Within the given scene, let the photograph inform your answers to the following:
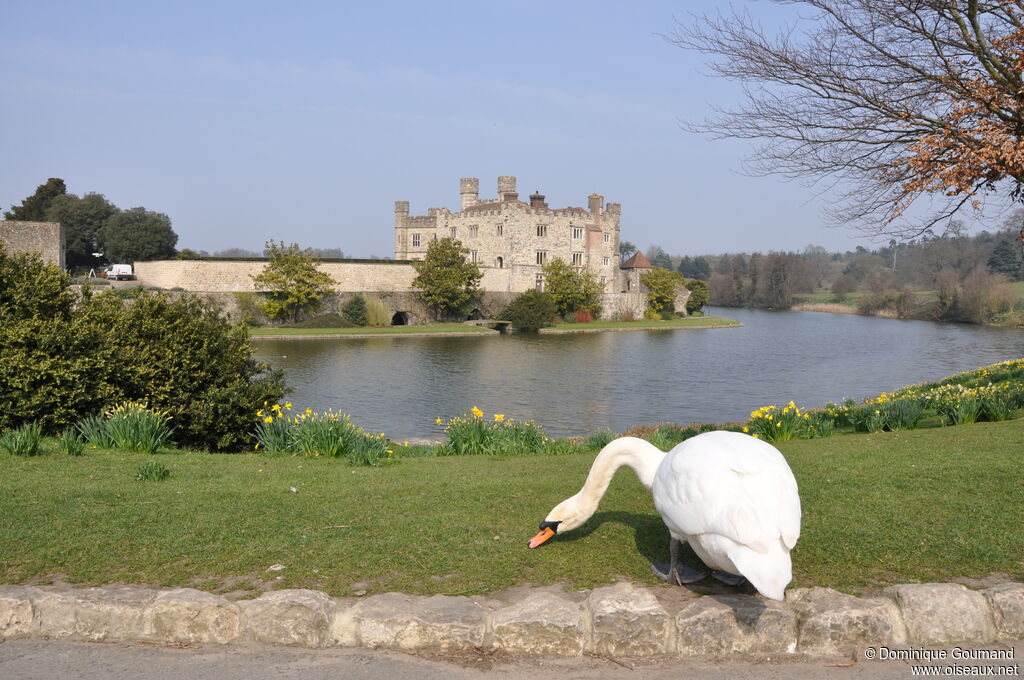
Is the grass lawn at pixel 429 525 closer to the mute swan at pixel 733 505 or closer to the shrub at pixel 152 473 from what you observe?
the shrub at pixel 152 473

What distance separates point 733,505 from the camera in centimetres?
400

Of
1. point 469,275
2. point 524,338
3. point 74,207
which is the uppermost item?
point 74,207

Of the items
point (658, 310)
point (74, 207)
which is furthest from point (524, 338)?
point (74, 207)

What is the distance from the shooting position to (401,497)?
6859 mm

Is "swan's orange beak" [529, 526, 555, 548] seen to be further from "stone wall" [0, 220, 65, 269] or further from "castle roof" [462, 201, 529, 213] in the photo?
"castle roof" [462, 201, 529, 213]

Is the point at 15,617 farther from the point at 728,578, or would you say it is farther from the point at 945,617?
the point at 945,617

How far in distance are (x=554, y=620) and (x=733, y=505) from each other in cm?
121

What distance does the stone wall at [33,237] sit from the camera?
28.8 metres

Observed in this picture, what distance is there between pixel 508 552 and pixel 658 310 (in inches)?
2808

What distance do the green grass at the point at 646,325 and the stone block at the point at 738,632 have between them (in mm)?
54237

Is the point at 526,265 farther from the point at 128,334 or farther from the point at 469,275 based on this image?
the point at 128,334

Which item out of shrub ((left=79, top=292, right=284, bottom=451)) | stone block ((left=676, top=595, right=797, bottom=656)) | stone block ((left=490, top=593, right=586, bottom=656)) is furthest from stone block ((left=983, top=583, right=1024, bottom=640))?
shrub ((left=79, top=292, right=284, bottom=451))

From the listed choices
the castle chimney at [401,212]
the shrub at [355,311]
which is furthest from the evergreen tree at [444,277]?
the castle chimney at [401,212]

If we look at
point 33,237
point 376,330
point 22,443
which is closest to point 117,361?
point 22,443
